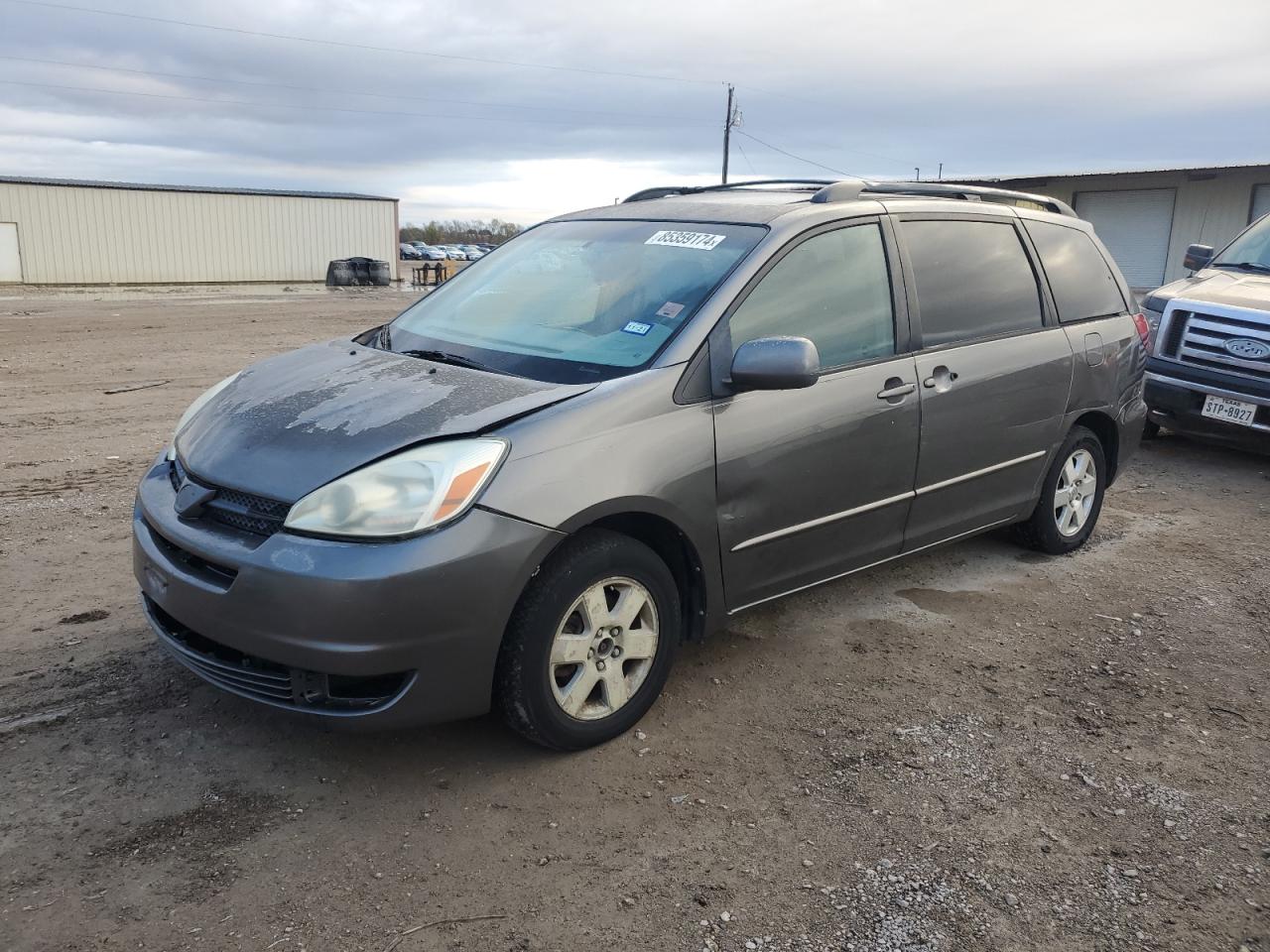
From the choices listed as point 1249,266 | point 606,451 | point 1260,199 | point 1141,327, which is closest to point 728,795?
point 606,451

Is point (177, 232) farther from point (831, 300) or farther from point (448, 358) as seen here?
point (831, 300)

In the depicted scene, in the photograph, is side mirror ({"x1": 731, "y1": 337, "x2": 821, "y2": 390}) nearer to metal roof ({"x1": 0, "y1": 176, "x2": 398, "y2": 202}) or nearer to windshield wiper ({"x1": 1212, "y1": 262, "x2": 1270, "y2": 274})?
windshield wiper ({"x1": 1212, "y1": 262, "x2": 1270, "y2": 274})

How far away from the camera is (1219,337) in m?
7.73

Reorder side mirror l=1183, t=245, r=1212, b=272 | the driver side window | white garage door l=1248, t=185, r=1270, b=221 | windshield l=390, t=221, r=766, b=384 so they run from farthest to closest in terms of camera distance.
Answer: white garage door l=1248, t=185, r=1270, b=221 → side mirror l=1183, t=245, r=1212, b=272 → the driver side window → windshield l=390, t=221, r=766, b=384

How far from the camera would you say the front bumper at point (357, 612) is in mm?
2857

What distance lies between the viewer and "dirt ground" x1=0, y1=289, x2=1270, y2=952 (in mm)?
2643

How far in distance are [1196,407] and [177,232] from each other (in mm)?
34898

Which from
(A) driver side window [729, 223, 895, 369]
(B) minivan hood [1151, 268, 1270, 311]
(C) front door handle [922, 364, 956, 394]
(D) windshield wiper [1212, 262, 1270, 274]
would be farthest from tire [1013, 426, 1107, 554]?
(D) windshield wiper [1212, 262, 1270, 274]

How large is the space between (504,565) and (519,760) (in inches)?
30.4

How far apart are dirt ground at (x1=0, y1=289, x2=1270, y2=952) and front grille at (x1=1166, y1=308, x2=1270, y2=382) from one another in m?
3.20

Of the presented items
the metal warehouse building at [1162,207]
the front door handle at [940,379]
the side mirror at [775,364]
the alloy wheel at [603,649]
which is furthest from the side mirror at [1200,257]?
the metal warehouse building at [1162,207]

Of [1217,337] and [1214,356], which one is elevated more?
[1217,337]

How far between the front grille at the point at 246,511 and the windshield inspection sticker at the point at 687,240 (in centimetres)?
186

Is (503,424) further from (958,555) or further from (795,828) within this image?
(958,555)
